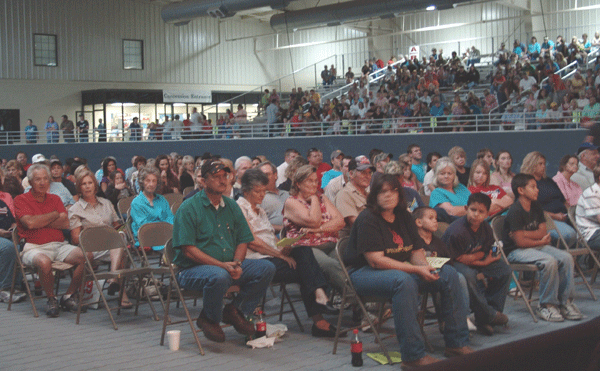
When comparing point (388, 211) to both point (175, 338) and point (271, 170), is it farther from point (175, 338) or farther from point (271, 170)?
point (271, 170)

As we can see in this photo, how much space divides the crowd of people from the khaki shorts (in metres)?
0.02

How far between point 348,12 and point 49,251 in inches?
681

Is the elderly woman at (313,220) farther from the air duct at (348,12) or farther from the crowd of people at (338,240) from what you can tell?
the air duct at (348,12)

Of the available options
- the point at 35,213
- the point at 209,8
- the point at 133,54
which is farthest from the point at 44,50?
the point at 35,213

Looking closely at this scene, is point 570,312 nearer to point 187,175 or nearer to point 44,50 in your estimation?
point 187,175

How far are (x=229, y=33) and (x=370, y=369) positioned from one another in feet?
91.3

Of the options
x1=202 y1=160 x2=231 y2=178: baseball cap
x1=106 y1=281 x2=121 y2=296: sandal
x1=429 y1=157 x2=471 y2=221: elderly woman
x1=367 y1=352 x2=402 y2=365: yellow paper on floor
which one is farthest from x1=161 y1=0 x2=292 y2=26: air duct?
x1=367 y1=352 x2=402 y2=365: yellow paper on floor

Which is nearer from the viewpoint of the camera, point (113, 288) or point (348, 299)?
point (348, 299)

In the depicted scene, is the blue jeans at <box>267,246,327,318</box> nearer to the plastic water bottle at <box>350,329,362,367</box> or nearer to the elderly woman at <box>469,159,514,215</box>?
the plastic water bottle at <box>350,329,362,367</box>

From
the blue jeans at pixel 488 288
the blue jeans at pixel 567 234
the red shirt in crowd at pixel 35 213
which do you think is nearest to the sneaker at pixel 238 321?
the blue jeans at pixel 488 288

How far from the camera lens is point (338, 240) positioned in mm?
5020

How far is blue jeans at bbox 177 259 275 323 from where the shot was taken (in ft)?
15.7

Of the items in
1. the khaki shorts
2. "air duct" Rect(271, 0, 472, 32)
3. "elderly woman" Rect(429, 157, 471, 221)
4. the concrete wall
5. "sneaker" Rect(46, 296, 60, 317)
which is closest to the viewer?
"sneaker" Rect(46, 296, 60, 317)

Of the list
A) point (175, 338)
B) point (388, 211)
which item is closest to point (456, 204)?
point (388, 211)
